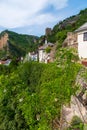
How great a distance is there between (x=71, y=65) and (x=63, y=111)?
4.80 metres

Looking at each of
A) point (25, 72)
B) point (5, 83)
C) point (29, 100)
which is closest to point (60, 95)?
point (29, 100)

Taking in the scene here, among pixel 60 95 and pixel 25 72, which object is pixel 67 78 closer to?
pixel 60 95

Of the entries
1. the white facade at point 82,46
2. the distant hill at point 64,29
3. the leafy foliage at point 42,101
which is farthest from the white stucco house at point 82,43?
the distant hill at point 64,29

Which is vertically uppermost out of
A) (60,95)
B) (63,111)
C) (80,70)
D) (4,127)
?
(80,70)

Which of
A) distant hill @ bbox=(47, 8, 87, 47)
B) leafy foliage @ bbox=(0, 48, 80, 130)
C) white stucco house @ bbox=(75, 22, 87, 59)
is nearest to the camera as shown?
leafy foliage @ bbox=(0, 48, 80, 130)

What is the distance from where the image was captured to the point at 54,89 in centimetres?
2347

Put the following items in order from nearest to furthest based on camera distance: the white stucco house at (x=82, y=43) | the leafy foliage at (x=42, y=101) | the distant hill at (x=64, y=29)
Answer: the leafy foliage at (x=42, y=101) < the white stucco house at (x=82, y=43) < the distant hill at (x=64, y=29)

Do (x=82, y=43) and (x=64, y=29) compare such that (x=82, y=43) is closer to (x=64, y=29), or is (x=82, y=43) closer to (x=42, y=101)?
(x=42, y=101)

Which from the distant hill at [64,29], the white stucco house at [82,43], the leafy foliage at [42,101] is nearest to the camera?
the leafy foliage at [42,101]

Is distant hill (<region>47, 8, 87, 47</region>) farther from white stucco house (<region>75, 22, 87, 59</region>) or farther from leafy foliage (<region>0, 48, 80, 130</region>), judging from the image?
leafy foliage (<region>0, 48, 80, 130</region>)

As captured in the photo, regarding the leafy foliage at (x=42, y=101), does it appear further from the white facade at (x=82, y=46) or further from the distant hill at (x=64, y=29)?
the distant hill at (x=64, y=29)

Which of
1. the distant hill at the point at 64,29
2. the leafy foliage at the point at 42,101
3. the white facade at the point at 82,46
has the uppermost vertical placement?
the distant hill at the point at 64,29

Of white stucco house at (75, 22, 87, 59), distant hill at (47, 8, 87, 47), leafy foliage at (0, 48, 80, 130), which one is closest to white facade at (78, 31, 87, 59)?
white stucco house at (75, 22, 87, 59)

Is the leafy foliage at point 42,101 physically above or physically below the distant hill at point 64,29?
below
